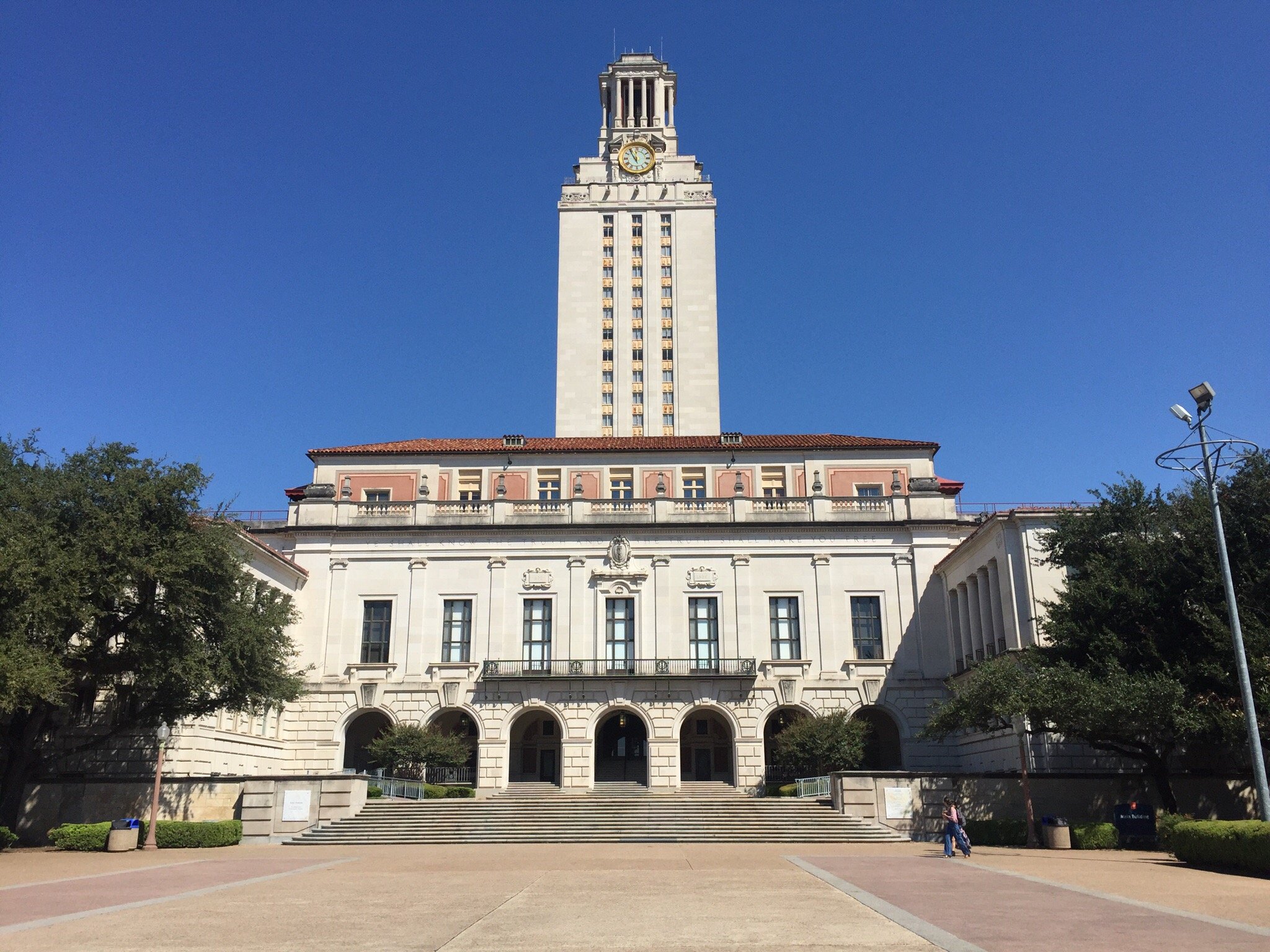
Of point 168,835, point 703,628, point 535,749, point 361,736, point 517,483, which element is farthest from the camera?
point 517,483

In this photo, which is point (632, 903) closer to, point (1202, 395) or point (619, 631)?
point (1202, 395)

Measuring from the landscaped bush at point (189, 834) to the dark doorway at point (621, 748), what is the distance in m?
20.5

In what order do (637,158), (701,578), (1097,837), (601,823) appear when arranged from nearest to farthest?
(1097,837)
(601,823)
(701,578)
(637,158)

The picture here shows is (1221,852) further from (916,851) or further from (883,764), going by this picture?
(883,764)

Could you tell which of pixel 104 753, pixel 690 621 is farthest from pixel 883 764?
pixel 104 753

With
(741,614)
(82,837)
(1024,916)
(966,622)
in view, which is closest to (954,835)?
(1024,916)

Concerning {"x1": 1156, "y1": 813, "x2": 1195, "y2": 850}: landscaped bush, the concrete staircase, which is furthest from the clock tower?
{"x1": 1156, "y1": 813, "x2": 1195, "y2": 850}: landscaped bush

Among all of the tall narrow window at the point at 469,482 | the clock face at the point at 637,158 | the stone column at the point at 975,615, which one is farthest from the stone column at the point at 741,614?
the clock face at the point at 637,158

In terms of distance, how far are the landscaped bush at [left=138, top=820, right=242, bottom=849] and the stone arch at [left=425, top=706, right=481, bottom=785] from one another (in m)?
12.6

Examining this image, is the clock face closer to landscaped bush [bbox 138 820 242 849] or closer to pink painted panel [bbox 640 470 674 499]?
pink painted panel [bbox 640 470 674 499]

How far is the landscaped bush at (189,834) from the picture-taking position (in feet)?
97.5

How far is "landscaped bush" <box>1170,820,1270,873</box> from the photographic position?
64.7 feet

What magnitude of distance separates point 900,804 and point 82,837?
24748mm

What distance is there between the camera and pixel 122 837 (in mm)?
28297
